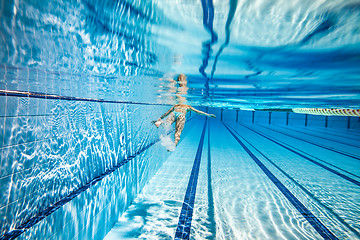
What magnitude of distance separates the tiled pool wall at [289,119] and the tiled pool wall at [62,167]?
19801 mm

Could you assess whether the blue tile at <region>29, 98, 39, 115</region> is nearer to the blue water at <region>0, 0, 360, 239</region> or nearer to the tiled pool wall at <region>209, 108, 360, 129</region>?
the blue water at <region>0, 0, 360, 239</region>

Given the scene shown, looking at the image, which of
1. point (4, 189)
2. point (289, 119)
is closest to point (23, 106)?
point (4, 189)

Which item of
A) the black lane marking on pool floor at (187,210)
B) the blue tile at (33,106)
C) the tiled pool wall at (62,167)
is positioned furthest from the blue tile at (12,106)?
the black lane marking on pool floor at (187,210)

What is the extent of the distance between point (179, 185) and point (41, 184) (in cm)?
282

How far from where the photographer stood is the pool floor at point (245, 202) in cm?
277

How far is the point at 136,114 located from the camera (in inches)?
195

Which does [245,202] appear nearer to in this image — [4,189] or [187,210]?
[187,210]

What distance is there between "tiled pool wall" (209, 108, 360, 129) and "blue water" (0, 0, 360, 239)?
17.0 meters

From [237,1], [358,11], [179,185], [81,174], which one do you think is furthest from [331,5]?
[179,185]

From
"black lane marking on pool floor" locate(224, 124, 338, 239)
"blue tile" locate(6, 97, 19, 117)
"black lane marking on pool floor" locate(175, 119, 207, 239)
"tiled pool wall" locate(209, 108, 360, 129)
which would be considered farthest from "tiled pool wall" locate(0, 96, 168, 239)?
"tiled pool wall" locate(209, 108, 360, 129)

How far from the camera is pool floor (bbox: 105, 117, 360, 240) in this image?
2.77 meters

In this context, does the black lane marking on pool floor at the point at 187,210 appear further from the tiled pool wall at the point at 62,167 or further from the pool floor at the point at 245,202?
the tiled pool wall at the point at 62,167

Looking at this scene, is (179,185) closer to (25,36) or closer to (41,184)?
(41,184)

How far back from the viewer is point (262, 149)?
26.5 ft
